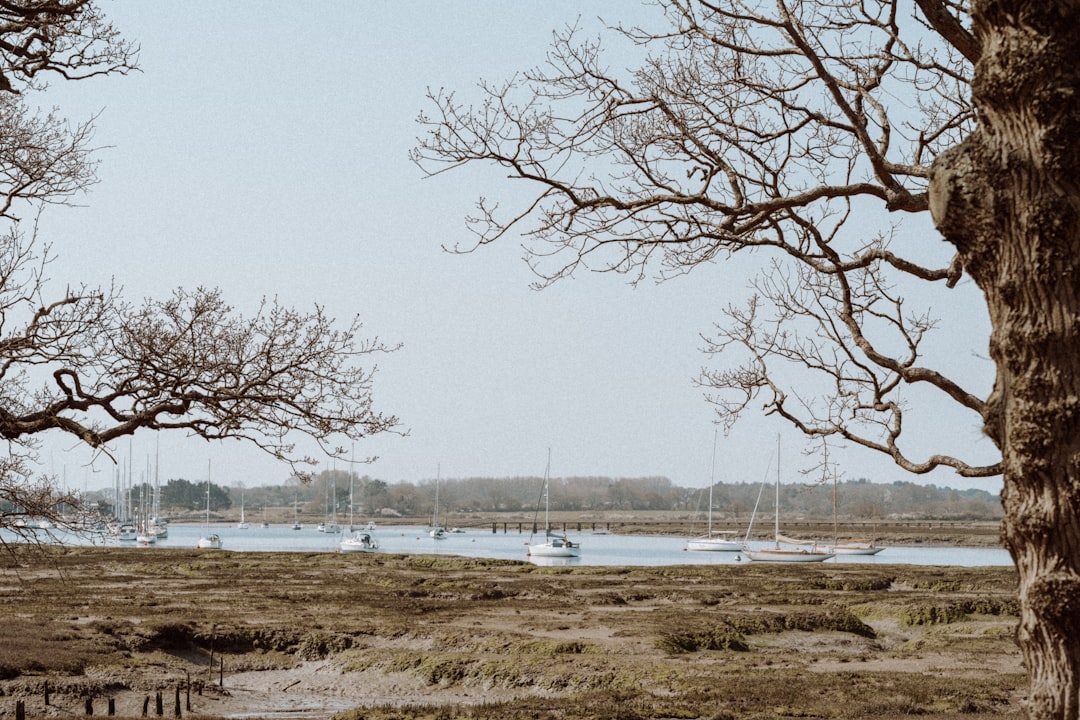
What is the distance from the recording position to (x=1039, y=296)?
711 centimetres

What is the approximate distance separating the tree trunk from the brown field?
1090cm

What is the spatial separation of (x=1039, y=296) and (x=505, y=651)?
21748mm

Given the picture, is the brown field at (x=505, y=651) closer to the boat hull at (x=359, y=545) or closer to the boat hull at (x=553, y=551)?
the boat hull at (x=553, y=551)

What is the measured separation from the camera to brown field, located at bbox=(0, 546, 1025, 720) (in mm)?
20609

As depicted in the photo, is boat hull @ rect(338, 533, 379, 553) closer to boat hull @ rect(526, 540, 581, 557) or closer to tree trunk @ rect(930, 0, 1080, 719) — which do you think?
boat hull @ rect(526, 540, 581, 557)

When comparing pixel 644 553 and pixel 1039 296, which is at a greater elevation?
pixel 1039 296

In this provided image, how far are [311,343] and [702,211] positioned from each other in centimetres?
479

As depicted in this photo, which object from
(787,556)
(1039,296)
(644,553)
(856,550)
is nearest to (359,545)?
(644,553)

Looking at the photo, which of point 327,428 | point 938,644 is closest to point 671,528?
point 938,644

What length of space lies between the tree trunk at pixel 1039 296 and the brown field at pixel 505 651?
1090 cm

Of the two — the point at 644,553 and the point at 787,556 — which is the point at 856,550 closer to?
the point at 787,556

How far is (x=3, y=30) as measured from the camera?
39.9 ft

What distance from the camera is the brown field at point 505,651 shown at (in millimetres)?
20609

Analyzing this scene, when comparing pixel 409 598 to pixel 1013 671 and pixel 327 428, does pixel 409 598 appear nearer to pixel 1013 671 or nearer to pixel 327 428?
pixel 1013 671
